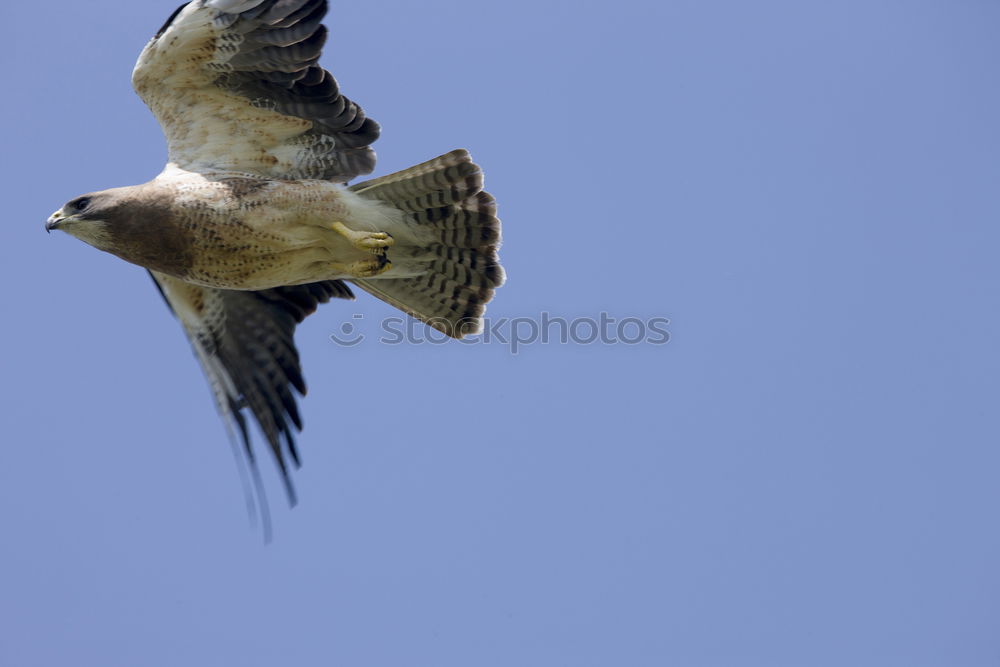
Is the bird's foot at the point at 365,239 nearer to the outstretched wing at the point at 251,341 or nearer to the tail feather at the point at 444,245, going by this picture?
the tail feather at the point at 444,245

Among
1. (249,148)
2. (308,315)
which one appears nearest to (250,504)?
(308,315)

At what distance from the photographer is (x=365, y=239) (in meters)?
8.45

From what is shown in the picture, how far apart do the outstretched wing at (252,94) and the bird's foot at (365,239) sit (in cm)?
43

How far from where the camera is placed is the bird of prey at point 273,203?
805 centimetres

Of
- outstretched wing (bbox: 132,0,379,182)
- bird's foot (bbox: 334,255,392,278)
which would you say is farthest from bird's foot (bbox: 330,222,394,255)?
outstretched wing (bbox: 132,0,379,182)

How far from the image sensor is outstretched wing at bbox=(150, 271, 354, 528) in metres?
9.27

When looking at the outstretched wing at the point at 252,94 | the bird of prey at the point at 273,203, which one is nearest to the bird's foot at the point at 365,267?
the bird of prey at the point at 273,203

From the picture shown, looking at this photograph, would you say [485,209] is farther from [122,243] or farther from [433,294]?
[122,243]

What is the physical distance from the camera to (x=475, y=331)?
9188 millimetres

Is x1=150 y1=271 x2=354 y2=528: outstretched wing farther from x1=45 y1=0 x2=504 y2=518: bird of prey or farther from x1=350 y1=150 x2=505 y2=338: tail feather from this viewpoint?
x1=350 y1=150 x2=505 y2=338: tail feather

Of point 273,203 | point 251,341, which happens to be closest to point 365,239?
point 273,203

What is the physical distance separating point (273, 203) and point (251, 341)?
1.50m

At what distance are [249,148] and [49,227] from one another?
1470mm

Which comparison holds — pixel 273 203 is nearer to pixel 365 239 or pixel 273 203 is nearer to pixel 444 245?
pixel 365 239
